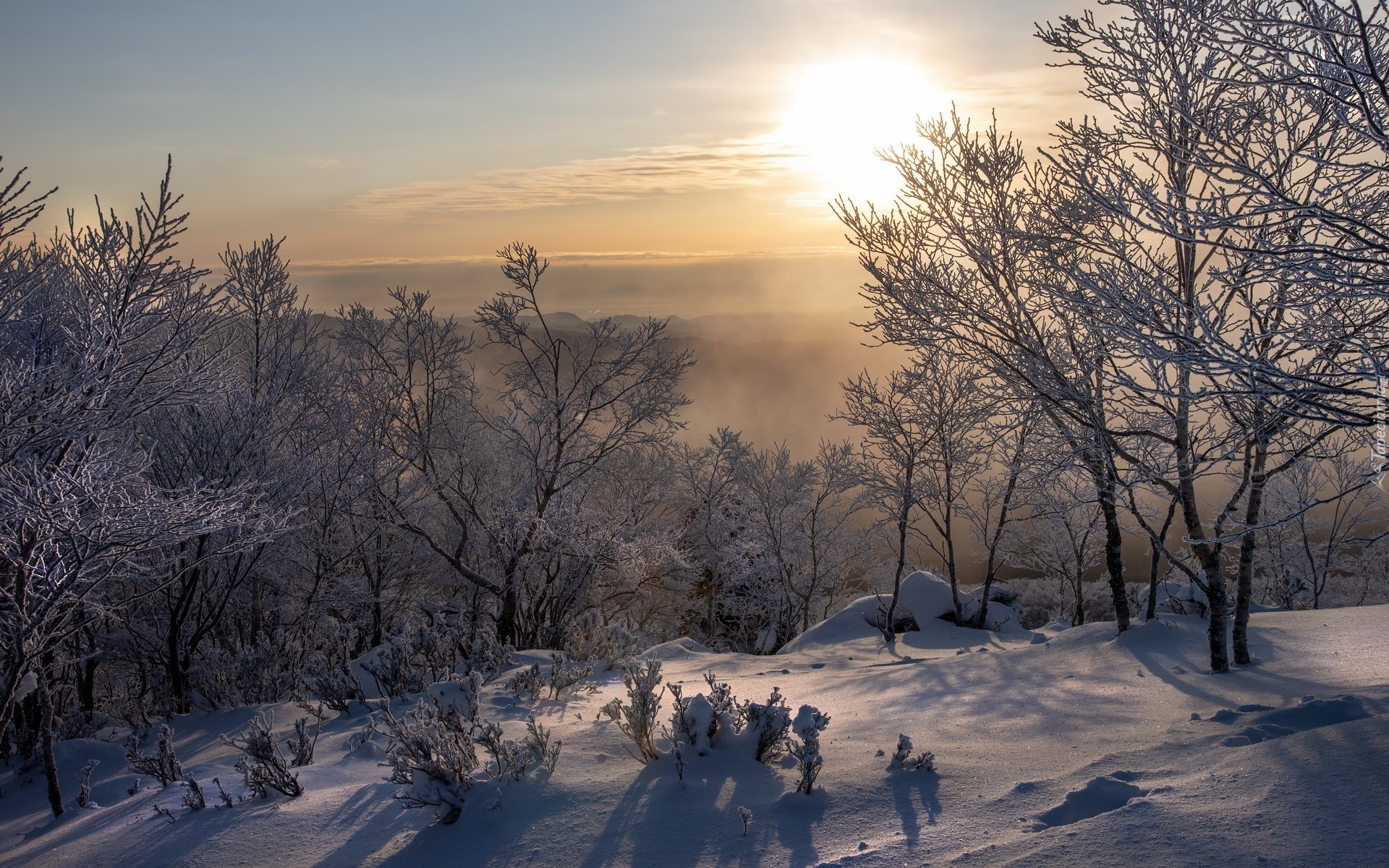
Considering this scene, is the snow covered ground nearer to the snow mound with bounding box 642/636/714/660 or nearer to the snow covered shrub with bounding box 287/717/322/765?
the snow covered shrub with bounding box 287/717/322/765

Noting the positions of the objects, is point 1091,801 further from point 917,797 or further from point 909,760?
point 909,760

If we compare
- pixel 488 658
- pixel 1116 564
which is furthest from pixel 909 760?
pixel 1116 564

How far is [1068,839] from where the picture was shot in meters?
2.71

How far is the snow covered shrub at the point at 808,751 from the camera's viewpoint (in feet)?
11.3

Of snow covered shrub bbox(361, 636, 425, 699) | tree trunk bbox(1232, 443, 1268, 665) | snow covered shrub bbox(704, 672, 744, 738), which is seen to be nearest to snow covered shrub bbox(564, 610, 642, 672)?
snow covered shrub bbox(361, 636, 425, 699)

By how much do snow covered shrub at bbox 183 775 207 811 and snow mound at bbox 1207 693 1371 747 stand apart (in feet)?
16.0

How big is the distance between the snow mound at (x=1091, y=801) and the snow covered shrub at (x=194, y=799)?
3.85m

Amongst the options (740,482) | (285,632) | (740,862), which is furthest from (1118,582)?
(740,482)

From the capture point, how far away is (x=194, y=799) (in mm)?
3939

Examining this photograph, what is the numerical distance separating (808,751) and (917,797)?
482 millimetres

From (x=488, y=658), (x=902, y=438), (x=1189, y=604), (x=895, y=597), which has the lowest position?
(x=895, y=597)

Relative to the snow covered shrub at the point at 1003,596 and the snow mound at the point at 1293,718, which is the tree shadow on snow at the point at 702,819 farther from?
the snow covered shrub at the point at 1003,596

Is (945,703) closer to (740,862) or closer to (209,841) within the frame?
(740,862)

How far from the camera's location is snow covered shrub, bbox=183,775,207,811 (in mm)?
3889
